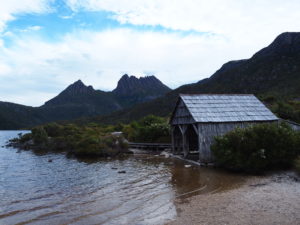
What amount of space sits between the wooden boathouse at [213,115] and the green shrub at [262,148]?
314cm

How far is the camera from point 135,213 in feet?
37.7

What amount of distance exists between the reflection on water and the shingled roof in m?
4.39

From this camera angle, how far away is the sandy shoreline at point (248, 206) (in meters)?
9.93

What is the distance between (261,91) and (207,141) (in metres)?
54.0

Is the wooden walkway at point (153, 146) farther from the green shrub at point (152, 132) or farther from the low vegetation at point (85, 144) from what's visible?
the low vegetation at point (85, 144)

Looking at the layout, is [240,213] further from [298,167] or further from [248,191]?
[298,167]

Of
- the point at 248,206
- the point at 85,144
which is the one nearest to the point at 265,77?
the point at 85,144

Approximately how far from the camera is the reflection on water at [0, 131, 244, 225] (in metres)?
11.4

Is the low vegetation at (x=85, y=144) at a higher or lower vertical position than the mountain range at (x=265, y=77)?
lower

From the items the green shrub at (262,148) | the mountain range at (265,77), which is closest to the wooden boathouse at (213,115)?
the green shrub at (262,148)

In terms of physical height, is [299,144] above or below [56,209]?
above

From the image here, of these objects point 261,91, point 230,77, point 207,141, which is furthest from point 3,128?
point 207,141

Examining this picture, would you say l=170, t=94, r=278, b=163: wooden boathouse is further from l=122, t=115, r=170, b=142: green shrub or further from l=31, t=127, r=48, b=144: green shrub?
l=31, t=127, r=48, b=144: green shrub

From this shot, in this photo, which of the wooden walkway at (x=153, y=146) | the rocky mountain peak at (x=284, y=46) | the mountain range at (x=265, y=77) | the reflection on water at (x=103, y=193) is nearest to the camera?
the reflection on water at (x=103, y=193)
